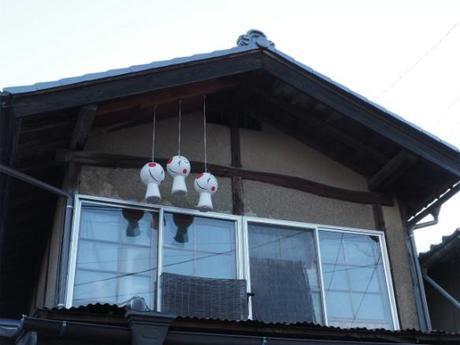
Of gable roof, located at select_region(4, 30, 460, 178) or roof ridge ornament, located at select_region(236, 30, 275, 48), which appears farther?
roof ridge ornament, located at select_region(236, 30, 275, 48)

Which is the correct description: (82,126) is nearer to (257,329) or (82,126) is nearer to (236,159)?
(236,159)

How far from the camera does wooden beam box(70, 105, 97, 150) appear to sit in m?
7.13

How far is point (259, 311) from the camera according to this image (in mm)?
7523

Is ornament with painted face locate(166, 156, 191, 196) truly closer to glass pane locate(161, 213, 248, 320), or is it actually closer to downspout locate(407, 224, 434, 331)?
Result: glass pane locate(161, 213, 248, 320)

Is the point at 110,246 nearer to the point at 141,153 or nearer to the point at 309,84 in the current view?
the point at 141,153

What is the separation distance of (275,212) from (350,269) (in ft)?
4.17

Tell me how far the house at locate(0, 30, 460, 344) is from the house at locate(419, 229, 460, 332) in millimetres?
606

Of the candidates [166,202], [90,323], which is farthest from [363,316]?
[90,323]

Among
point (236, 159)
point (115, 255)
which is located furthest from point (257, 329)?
point (236, 159)

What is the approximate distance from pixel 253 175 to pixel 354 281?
194 centimetres

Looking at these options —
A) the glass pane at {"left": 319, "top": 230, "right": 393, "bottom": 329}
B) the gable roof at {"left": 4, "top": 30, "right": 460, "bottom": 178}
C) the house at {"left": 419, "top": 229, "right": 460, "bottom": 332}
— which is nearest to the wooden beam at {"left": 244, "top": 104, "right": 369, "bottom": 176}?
the gable roof at {"left": 4, "top": 30, "right": 460, "bottom": 178}

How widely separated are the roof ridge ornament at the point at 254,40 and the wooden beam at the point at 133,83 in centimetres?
13

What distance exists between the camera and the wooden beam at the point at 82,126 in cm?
713

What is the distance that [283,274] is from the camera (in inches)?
313
